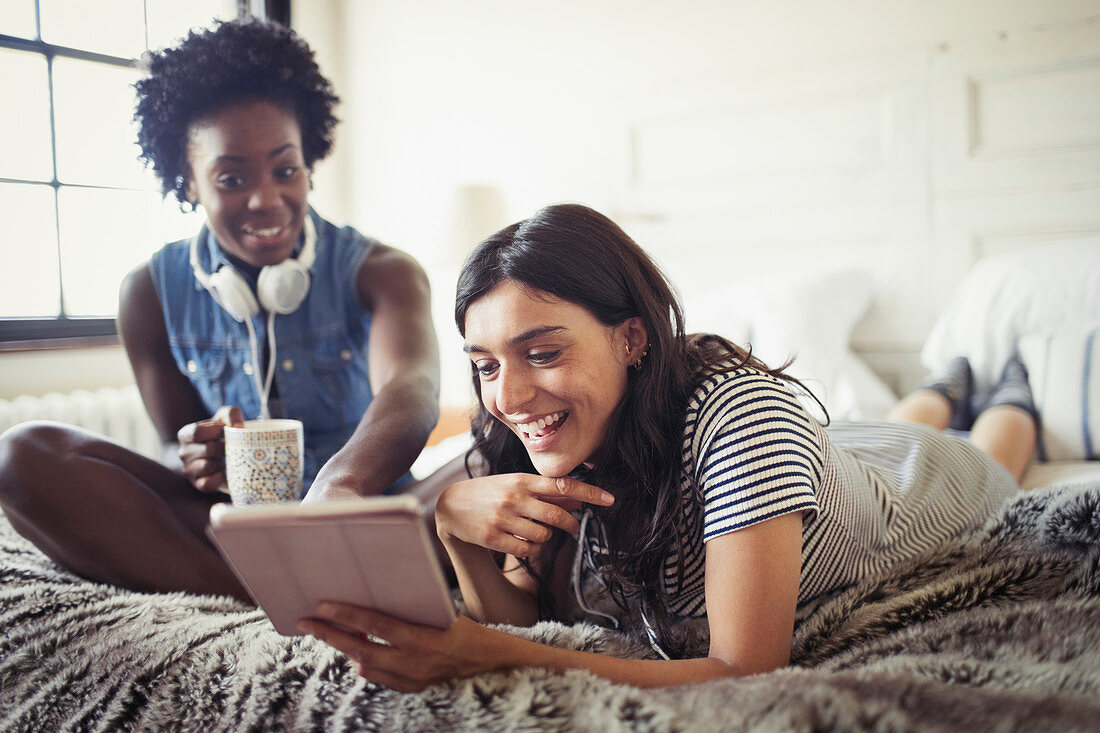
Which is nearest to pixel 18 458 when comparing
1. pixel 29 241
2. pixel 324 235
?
pixel 324 235

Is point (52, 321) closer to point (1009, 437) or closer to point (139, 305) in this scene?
point (139, 305)

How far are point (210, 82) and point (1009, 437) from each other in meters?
1.75

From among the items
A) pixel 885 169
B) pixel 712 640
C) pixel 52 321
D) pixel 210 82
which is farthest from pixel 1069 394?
pixel 52 321

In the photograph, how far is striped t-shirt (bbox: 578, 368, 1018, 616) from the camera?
2.57 ft

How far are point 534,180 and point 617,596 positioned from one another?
217 cm

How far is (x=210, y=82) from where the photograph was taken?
1330 mm

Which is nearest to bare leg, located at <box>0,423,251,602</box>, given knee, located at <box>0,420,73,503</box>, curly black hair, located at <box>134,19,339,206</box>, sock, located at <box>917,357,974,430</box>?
knee, located at <box>0,420,73,503</box>

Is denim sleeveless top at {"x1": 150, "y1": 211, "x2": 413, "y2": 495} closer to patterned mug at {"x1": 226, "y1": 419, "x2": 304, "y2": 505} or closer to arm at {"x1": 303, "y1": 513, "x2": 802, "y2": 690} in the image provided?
patterned mug at {"x1": 226, "y1": 419, "x2": 304, "y2": 505}

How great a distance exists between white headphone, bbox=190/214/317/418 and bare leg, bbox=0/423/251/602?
0.26 m

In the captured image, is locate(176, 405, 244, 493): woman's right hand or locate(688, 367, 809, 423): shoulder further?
locate(176, 405, 244, 493): woman's right hand

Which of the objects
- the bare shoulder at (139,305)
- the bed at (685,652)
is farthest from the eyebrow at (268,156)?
the bed at (685,652)

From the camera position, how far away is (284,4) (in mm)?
3084

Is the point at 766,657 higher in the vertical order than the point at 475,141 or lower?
lower

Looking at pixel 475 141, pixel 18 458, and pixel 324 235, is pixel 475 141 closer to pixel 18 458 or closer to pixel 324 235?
pixel 324 235
